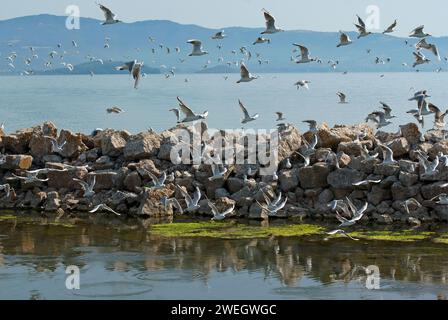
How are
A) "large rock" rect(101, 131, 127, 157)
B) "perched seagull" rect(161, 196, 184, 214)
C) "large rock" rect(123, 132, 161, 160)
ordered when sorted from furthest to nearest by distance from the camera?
1. "large rock" rect(101, 131, 127, 157)
2. "large rock" rect(123, 132, 161, 160)
3. "perched seagull" rect(161, 196, 184, 214)

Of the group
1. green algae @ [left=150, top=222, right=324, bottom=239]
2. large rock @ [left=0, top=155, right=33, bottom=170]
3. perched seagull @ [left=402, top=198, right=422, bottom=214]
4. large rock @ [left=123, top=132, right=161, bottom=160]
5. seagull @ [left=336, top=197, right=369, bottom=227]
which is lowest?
green algae @ [left=150, top=222, right=324, bottom=239]

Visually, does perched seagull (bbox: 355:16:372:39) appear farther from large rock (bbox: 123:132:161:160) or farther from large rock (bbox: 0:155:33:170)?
large rock (bbox: 0:155:33:170)

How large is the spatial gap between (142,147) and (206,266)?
376 inches

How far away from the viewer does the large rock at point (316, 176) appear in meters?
26.8

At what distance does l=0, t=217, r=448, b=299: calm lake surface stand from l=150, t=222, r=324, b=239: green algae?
48 centimetres

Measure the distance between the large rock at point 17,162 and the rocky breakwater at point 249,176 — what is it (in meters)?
0.03

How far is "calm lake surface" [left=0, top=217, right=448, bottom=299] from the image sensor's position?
18.2 meters

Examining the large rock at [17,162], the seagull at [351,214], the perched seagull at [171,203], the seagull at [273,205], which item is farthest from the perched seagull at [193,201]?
the large rock at [17,162]

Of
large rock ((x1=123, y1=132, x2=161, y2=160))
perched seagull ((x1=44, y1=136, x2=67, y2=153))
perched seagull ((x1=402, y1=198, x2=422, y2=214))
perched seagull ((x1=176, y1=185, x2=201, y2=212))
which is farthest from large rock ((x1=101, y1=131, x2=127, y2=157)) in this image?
perched seagull ((x1=402, y1=198, x2=422, y2=214))

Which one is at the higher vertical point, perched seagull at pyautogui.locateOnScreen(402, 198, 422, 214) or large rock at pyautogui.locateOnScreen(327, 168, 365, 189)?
large rock at pyautogui.locateOnScreen(327, 168, 365, 189)

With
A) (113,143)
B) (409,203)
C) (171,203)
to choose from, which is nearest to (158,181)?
(171,203)

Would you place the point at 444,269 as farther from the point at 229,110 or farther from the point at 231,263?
the point at 229,110
